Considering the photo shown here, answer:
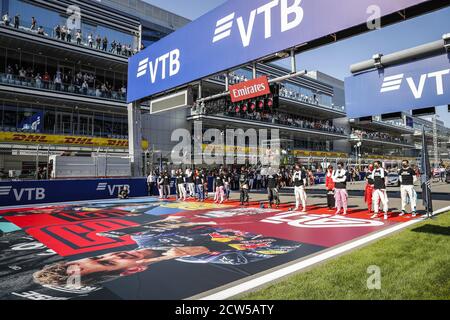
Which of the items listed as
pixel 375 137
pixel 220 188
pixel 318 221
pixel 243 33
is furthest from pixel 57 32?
pixel 375 137

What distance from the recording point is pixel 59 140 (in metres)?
23.0

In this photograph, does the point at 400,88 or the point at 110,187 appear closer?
the point at 400,88

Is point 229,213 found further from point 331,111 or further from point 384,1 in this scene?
point 331,111

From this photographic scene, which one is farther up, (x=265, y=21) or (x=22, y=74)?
(x=22, y=74)

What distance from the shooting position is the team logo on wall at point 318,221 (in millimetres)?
8588

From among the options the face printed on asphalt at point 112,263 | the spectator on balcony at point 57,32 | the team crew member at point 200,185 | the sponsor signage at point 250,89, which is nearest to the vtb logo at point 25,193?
the team crew member at point 200,185

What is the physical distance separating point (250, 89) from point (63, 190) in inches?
471

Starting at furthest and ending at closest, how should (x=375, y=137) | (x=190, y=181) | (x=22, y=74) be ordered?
(x=375, y=137)
(x=22, y=74)
(x=190, y=181)

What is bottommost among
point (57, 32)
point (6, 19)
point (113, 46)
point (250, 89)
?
point (250, 89)

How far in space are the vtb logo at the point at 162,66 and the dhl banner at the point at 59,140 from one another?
10.1 m

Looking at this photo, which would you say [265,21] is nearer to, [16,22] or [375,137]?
[16,22]

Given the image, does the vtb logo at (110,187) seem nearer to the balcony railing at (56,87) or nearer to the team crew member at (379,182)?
the balcony railing at (56,87)

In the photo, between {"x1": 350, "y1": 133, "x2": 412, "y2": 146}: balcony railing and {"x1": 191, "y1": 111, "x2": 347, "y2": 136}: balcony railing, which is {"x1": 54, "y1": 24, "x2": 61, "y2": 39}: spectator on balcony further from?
{"x1": 350, "y1": 133, "x2": 412, "y2": 146}: balcony railing
